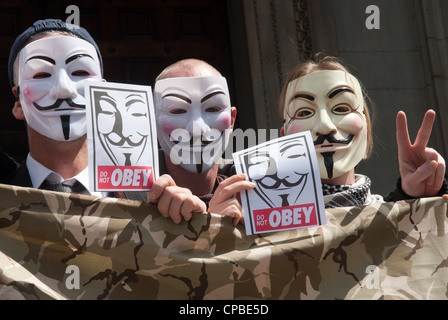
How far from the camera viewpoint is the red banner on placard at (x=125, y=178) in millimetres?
2680

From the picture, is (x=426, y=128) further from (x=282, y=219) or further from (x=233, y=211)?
(x=233, y=211)

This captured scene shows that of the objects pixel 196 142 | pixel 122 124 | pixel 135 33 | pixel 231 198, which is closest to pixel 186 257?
pixel 231 198

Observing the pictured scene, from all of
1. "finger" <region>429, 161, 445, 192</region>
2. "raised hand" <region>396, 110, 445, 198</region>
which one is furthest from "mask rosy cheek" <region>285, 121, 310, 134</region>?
"finger" <region>429, 161, 445, 192</region>

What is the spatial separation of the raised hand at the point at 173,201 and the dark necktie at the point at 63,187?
20.5 inches

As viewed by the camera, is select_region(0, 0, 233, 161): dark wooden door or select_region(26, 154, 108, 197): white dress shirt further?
select_region(0, 0, 233, 161): dark wooden door

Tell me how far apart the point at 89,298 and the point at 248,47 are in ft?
12.4

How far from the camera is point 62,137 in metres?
3.13

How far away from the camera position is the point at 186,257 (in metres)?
2.73

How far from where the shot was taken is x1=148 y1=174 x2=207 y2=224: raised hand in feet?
8.89

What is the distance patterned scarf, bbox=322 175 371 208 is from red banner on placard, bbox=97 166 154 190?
89 cm

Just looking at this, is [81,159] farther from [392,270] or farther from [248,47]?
[248,47]

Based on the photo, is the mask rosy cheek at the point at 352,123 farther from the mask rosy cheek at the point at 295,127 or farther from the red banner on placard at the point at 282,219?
the red banner on placard at the point at 282,219

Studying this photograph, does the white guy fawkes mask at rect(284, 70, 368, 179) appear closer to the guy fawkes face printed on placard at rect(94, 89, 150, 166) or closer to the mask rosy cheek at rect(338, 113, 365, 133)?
the mask rosy cheek at rect(338, 113, 365, 133)

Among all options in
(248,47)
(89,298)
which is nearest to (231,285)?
(89,298)
